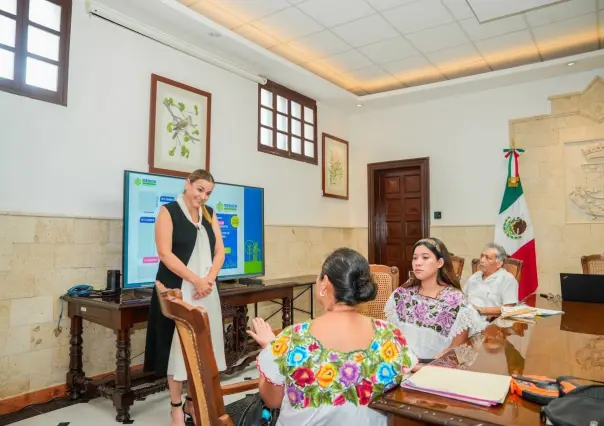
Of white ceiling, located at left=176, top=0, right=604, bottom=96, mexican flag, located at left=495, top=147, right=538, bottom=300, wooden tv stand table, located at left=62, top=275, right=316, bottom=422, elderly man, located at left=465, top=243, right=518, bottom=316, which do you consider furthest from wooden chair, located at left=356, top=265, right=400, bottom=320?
mexican flag, located at left=495, top=147, right=538, bottom=300

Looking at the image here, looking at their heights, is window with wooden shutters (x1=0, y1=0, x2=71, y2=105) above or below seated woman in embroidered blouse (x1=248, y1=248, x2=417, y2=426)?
above

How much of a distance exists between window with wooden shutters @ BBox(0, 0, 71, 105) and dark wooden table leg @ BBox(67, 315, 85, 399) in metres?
1.63

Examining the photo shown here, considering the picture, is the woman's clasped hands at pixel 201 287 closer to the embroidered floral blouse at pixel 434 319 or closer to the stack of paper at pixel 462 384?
the embroidered floral blouse at pixel 434 319

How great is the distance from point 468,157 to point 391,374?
4.97m

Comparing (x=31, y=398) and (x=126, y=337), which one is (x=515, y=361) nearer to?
(x=126, y=337)

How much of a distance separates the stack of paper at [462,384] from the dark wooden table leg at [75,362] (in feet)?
8.84

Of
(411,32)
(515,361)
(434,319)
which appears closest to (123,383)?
(434,319)

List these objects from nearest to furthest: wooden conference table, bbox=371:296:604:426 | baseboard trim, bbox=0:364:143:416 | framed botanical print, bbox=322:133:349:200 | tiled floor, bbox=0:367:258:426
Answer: wooden conference table, bbox=371:296:604:426 → tiled floor, bbox=0:367:258:426 → baseboard trim, bbox=0:364:143:416 → framed botanical print, bbox=322:133:349:200

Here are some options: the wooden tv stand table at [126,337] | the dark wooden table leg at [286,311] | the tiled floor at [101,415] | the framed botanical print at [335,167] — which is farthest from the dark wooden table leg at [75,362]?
the framed botanical print at [335,167]

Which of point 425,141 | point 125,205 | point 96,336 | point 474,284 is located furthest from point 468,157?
point 96,336

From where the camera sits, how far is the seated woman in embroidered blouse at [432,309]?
1.95 metres

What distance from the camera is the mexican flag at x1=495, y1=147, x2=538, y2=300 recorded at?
16.4 ft

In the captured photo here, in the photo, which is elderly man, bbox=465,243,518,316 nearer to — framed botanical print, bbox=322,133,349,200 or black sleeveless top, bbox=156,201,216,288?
black sleeveless top, bbox=156,201,216,288

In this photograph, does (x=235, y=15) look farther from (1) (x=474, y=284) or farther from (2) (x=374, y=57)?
(1) (x=474, y=284)
